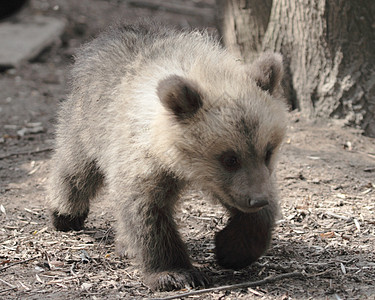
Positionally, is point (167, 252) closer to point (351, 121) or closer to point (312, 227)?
point (312, 227)

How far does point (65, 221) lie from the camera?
5.92 metres

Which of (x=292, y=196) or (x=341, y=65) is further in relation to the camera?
(x=341, y=65)

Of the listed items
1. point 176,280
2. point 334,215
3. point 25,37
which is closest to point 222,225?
point 334,215

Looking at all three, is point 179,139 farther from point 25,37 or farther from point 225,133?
point 25,37

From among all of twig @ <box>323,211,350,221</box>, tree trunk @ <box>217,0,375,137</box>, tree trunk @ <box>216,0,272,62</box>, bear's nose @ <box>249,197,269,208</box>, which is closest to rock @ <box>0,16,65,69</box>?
tree trunk @ <box>216,0,272,62</box>

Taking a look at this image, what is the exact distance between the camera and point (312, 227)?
5.57 metres

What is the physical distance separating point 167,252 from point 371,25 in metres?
4.19

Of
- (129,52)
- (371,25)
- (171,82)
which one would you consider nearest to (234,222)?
(171,82)

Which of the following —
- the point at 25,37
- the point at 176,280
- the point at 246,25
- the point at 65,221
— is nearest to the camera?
the point at 176,280

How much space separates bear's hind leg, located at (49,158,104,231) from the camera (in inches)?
223

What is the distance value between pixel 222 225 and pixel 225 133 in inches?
76.2

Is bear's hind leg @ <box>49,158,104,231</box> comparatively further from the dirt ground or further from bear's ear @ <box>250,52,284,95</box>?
bear's ear @ <box>250,52,284,95</box>

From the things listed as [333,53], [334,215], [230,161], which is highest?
[230,161]

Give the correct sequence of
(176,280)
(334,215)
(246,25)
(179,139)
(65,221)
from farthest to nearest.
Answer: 1. (246,25)
2. (65,221)
3. (334,215)
4. (176,280)
5. (179,139)
